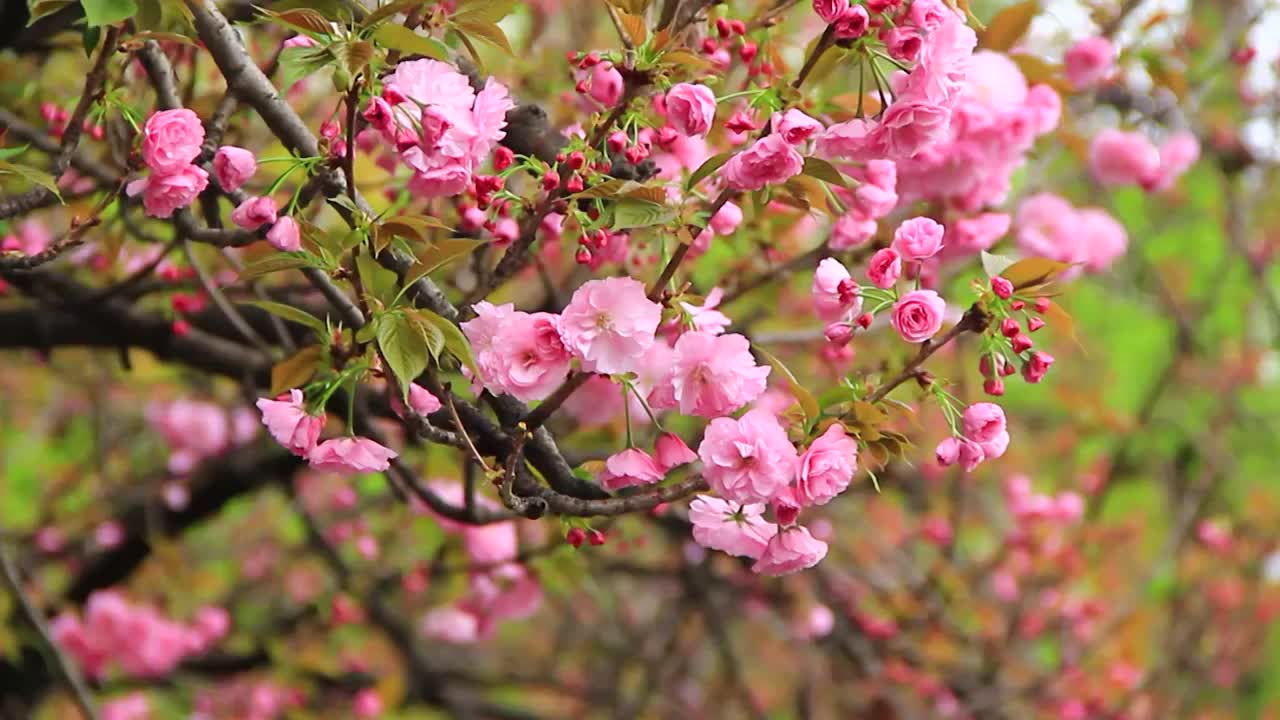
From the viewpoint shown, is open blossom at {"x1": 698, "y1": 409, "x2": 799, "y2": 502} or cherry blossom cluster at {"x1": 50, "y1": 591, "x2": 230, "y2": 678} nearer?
open blossom at {"x1": 698, "y1": 409, "x2": 799, "y2": 502}

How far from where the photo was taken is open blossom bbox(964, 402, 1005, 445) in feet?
4.03

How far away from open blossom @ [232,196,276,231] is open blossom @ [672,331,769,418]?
42 cm

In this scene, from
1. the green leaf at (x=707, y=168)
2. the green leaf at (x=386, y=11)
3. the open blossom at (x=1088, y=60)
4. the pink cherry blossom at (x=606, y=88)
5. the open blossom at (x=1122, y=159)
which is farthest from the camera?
the open blossom at (x=1122, y=159)

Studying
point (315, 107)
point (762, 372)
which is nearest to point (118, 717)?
point (315, 107)

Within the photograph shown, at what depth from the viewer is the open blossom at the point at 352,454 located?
4.07 ft

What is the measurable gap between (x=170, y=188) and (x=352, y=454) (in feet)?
1.05

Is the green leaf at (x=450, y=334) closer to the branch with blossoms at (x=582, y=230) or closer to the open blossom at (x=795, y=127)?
the branch with blossoms at (x=582, y=230)

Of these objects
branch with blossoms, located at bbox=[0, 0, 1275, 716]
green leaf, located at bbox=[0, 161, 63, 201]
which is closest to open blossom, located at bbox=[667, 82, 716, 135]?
branch with blossoms, located at bbox=[0, 0, 1275, 716]

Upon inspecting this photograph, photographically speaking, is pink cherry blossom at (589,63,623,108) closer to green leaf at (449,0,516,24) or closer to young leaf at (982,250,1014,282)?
green leaf at (449,0,516,24)

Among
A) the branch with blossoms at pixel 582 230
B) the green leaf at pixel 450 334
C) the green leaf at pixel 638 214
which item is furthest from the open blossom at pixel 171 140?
the green leaf at pixel 638 214

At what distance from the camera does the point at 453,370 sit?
138 centimetres

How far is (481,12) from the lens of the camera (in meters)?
1.23

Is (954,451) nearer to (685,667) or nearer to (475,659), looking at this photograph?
(685,667)

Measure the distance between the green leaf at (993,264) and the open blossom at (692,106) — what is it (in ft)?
0.98
